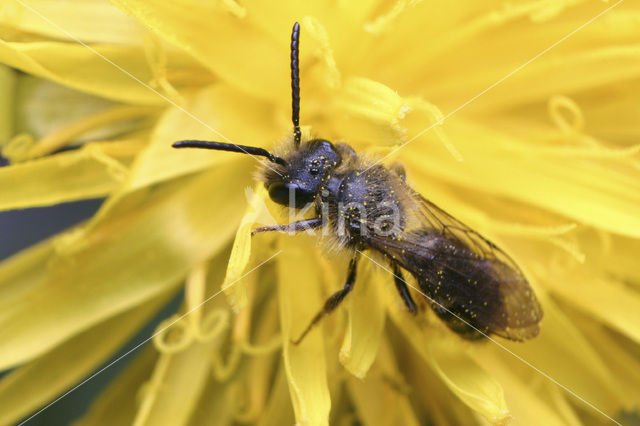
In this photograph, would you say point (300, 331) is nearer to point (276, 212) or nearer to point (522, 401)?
point (276, 212)

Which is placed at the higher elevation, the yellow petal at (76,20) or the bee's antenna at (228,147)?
the yellow petal at (76,20)

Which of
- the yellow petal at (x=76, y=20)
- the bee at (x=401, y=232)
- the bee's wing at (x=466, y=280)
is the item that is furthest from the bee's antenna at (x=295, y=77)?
Answer: the yellow petal at (x=76, y=20)

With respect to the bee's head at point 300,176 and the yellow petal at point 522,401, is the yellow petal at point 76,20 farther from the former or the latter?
the yellow petal at point 522,401

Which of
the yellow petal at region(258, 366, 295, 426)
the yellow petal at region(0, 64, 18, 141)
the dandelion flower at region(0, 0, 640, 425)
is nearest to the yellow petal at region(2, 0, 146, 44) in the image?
the dandelion flower at region(0, 0, 640, 425)

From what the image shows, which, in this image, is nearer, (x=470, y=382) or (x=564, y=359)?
(x=470, y=382)

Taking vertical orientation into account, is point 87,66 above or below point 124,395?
above

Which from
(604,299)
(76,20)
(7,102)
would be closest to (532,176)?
(604,299)
